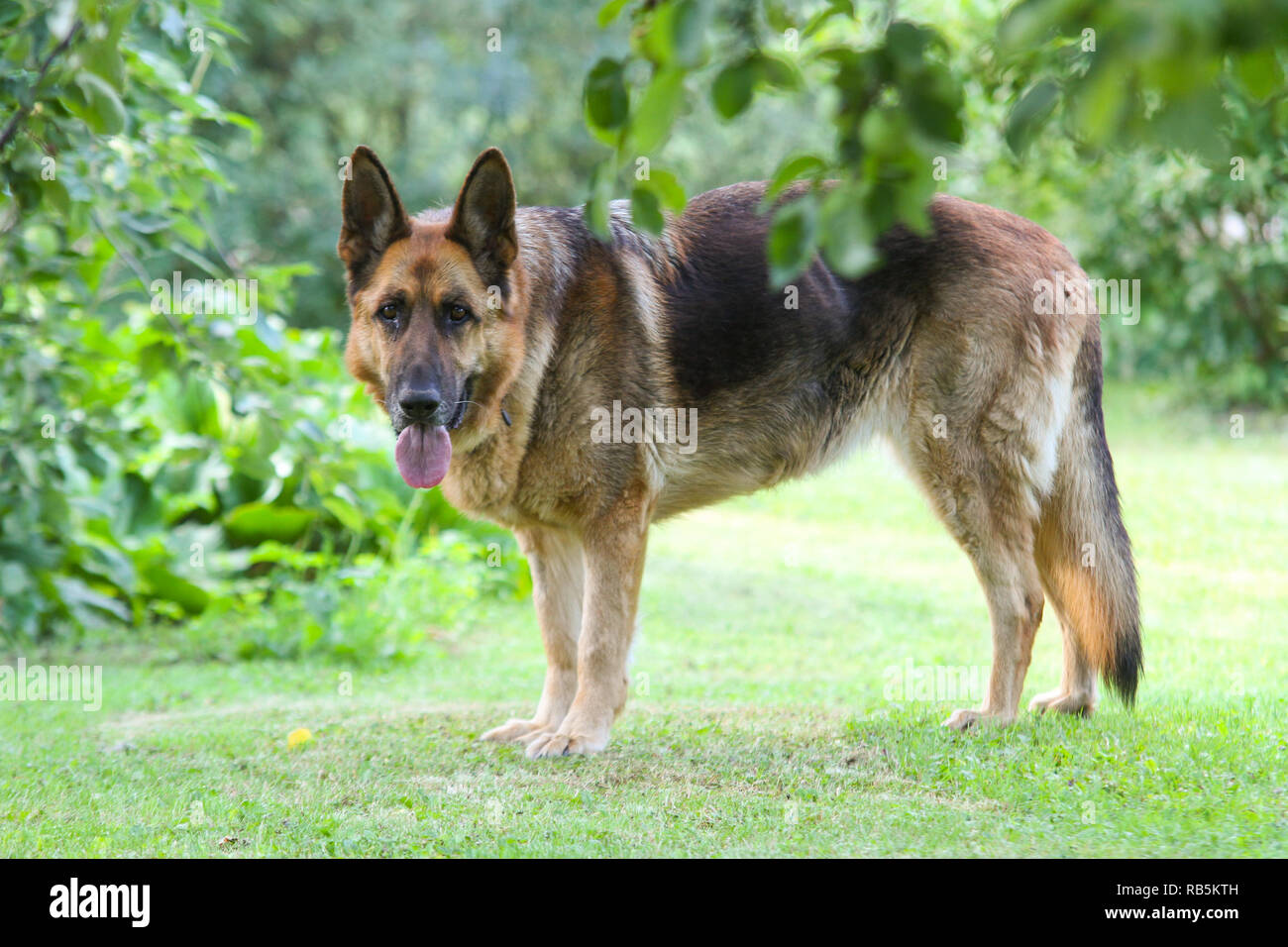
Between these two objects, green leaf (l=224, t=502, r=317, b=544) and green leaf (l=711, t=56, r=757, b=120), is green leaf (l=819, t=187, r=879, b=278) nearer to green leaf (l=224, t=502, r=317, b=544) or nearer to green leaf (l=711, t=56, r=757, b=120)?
green leaf (l=711, t=56, r=757, b=120)

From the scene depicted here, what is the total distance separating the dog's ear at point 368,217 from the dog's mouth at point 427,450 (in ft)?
2.21

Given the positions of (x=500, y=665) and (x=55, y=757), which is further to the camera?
(x=500, y=665)

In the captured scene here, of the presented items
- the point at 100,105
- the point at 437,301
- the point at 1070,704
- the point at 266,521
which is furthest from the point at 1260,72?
the point at 266,521

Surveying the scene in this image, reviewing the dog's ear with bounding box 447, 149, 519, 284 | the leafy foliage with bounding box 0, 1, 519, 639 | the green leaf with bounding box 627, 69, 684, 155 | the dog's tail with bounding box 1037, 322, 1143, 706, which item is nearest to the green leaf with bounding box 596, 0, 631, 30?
the green leaf with bounding box 627, 69, 684, 155

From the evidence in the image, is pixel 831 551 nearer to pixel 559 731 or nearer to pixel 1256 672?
pixel 1256 672

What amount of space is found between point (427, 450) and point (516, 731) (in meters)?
1.30

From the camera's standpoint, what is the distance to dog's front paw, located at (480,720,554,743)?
4820mm

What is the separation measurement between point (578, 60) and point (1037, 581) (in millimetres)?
15726

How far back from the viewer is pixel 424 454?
4.43 metres

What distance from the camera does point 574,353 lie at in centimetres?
471

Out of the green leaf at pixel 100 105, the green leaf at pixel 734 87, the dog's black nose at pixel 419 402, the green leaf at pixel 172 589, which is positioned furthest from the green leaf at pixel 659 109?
the green leaf at pixel 172 589

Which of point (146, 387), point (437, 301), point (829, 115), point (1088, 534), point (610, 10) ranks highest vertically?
point (146, 387)

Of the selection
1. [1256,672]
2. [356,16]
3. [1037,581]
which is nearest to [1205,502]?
[1256,672]

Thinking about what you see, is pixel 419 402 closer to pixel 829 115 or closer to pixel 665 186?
pixel 665 186
